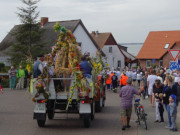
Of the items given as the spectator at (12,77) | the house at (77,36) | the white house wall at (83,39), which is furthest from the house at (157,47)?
the spectator at (12,77)

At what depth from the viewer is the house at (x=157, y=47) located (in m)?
69.7

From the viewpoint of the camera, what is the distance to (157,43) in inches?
2926

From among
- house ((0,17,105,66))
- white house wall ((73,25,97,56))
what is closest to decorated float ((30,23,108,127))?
house ((0,17,105,66))

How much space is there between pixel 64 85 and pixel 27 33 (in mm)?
31601

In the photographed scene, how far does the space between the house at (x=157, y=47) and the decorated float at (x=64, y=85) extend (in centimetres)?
5709

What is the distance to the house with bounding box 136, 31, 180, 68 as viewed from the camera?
69688mm

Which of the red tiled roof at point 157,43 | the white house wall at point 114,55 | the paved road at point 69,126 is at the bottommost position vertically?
the paved road at point 69,126

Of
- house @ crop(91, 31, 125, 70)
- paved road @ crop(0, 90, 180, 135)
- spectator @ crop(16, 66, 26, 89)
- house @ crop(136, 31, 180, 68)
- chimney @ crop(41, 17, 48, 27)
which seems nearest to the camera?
paved road @ crop(0, 90, 180, 135)

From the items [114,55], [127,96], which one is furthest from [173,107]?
[114,55]

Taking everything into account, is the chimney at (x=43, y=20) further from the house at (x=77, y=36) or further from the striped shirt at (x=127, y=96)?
the striped shirt at (x=127, y=96)

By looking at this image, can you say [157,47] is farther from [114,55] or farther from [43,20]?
[43,20]

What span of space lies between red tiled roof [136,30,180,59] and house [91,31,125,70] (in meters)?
4.72

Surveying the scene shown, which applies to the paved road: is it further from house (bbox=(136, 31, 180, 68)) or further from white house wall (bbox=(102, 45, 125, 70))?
house (bbox=(136, 31, 180, 68))

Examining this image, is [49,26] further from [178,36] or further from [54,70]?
[54,70]
